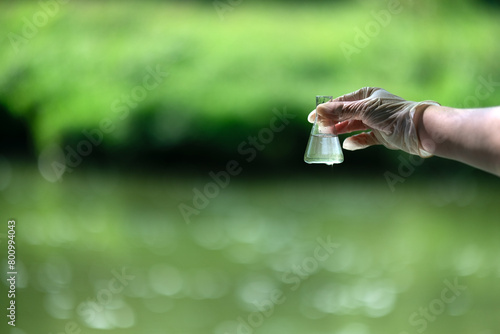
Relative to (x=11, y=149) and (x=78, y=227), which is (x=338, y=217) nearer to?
(x=78, y=227)

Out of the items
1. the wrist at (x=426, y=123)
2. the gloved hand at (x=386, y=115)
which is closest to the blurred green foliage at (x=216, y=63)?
the gloved hand at (x=386, y=115)

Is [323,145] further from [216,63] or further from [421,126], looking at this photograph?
[216,63]

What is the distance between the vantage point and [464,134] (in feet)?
3.29

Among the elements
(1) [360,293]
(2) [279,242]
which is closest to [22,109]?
(2) [279,242]

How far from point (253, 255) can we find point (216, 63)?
1023 millimetres

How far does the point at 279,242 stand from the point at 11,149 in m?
1.46

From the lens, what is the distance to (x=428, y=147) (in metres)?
1.14

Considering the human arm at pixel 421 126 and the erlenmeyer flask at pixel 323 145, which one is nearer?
the human arm at pixel 421 126

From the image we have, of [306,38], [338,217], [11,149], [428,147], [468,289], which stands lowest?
[428,147]

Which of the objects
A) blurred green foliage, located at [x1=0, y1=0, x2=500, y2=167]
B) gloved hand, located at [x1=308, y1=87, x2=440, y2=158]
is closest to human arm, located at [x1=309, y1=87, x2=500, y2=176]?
gloved hand, located at [x1=308, y1=87, x2=440, y2=158]

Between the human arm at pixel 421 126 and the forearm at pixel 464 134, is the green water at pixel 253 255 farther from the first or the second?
the forearm at pixel 464 134

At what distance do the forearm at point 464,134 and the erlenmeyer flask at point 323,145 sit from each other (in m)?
0.26

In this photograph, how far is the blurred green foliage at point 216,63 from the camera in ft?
9.46

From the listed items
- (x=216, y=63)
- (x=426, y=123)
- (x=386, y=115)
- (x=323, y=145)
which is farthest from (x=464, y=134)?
(x=216, y=63)
